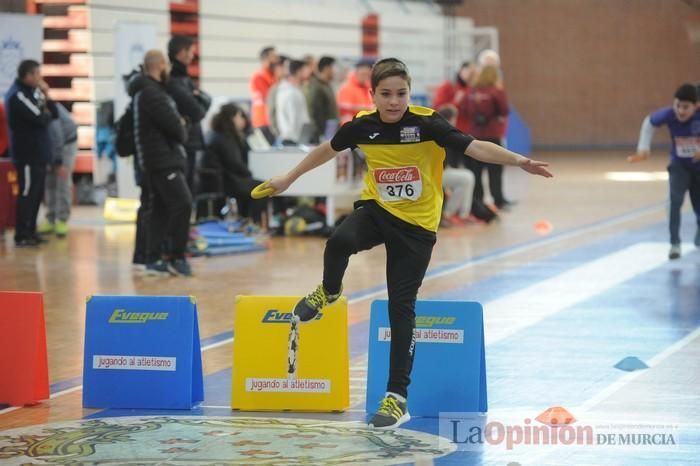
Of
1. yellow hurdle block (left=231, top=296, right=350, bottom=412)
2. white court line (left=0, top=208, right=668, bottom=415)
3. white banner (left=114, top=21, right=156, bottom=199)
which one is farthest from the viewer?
white banner (left=114, top=21, right=156, bottom=199)

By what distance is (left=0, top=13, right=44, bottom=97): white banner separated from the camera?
49.8 ft

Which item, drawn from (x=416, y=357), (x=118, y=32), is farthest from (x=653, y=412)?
(x=118, y=32)

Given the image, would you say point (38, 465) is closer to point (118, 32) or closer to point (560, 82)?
point (118, 32)

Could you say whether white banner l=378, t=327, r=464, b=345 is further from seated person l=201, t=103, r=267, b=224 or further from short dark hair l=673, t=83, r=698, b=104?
seated person l=201, t=103, r=267, b=224

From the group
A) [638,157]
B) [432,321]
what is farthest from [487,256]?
[432,321]

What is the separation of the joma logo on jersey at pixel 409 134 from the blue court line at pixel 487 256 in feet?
7.77

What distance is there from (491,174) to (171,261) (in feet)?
22.6

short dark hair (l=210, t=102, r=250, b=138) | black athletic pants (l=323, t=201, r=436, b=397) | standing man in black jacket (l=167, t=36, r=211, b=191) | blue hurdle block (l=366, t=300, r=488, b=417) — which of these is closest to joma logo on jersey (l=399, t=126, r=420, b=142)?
black athletic pants (l=323, t=201, r=436, b=397)

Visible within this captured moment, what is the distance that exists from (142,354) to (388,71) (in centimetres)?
188

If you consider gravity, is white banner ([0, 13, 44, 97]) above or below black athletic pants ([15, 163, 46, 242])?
above

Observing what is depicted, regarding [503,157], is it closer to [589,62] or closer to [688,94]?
[688,94]

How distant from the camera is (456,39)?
3092cm

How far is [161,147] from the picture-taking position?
11.1m

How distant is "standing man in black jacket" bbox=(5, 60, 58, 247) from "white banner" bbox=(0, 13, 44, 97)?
1.40 meters
